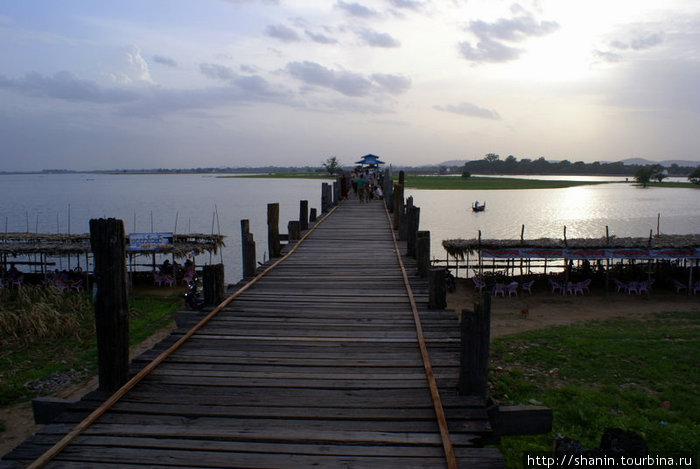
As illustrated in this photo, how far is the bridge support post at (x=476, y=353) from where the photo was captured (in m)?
4.07

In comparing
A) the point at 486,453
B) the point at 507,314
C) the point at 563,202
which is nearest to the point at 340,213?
the point at 507,314

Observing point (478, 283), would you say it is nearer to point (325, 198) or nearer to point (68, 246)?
point (325, 198)

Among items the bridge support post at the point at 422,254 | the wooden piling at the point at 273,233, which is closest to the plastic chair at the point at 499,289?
the wooden piling at the point at 273,233

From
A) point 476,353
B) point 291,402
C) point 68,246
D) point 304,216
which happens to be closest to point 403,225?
point 304,216

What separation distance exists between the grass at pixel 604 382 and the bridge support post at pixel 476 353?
4101 millimetres

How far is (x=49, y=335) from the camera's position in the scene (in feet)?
47.8

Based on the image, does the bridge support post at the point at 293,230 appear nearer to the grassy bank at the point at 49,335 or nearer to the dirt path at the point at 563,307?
the grassy bank at the point at 49,335

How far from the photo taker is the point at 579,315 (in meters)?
18.4

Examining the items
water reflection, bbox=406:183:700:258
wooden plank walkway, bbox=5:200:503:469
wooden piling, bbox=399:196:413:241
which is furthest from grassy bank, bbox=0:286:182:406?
water reflection, bbox=406:183:700:258

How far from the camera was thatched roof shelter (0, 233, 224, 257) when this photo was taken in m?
22.2

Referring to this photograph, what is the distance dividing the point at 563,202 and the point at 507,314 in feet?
169

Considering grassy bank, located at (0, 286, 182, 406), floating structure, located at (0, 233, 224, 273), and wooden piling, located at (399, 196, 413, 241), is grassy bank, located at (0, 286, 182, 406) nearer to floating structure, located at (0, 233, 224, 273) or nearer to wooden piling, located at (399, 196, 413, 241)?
floating structure, located at (0, 233, 224, 273)

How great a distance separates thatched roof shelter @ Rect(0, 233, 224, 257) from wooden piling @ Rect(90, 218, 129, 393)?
715 inches

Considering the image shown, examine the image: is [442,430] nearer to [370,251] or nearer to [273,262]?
[273,262]
